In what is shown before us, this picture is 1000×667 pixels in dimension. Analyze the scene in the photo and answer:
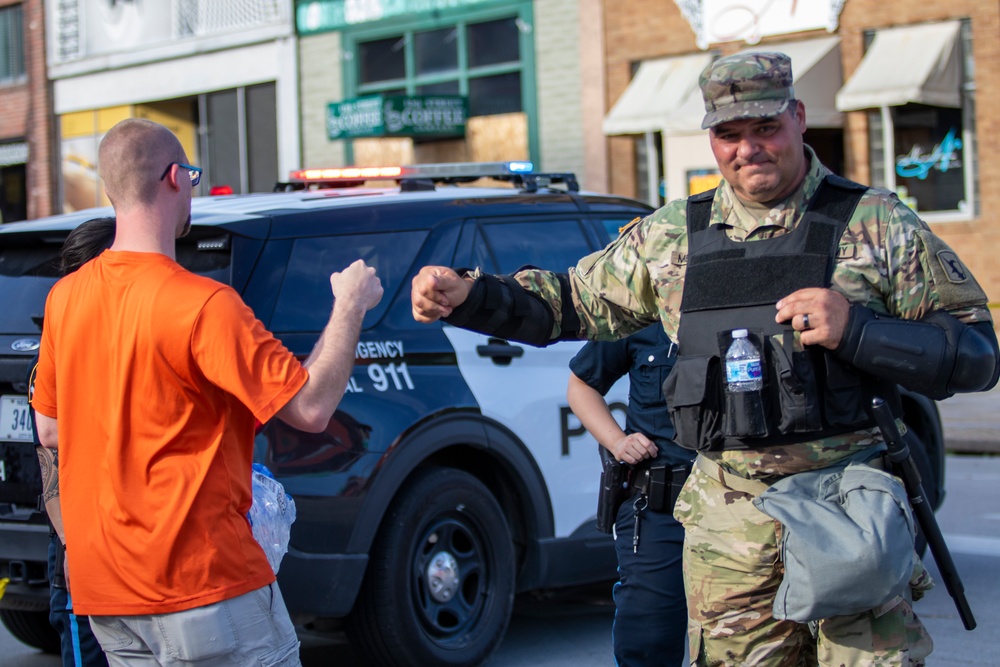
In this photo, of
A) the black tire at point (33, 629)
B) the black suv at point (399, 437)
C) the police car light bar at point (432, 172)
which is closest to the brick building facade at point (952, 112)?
the police car light bar at point (432, 172)

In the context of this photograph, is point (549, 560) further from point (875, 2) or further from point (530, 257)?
point (875, 2)

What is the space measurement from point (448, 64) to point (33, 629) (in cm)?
1600

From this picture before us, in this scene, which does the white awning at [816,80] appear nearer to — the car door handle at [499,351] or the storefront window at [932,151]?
the storefront window at [932,151]

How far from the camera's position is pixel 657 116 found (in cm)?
1756

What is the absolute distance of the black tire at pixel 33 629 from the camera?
5.65 metres

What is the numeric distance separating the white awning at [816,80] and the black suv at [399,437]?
11.3m

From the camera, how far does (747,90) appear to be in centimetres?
316

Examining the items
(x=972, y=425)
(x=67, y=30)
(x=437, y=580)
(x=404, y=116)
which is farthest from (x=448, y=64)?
(x=437, y=580)

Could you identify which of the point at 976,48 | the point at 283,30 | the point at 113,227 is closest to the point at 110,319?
the point at 113,227

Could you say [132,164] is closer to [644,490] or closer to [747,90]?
[747,90]

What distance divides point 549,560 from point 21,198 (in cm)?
2391

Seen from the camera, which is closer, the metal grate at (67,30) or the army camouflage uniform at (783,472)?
the army camouflage uniform at (783,472)

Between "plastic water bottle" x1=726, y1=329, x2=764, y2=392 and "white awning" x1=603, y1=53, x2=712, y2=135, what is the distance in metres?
14.5

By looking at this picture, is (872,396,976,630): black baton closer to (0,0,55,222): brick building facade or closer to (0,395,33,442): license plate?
(0,395,33,442): license plate
